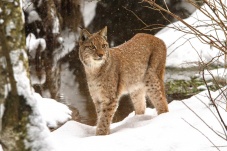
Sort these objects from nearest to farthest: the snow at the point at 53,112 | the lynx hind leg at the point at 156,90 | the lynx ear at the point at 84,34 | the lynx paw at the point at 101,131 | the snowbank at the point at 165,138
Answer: the snowbank at the point at 165,138
the lynx paw at the point at 101,131
the lynx ear at the point at 84,34
the lynx hind leg at the point at 156,90
the snow at the point at 53,112

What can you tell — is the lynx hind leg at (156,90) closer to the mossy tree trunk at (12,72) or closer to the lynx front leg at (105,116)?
the lynx front leg at (105,116)

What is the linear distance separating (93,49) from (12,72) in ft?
9.89

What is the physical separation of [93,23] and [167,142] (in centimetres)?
1151

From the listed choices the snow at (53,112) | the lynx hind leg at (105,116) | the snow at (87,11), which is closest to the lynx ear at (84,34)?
the lynx hind leg at (105,116)

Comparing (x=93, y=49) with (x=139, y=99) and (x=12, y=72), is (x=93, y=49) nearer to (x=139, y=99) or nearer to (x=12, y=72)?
(x=139, y=99)

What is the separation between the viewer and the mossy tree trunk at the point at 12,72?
3.40 m

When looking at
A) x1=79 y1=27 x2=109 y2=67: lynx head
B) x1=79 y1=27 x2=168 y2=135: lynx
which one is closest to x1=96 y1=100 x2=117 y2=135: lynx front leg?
x1=79 y1=27 x2=168 y2=135: lynx

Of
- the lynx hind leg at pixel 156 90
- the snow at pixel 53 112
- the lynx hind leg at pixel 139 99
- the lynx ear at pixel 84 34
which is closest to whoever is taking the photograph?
the lynx ear at pixel 84 34

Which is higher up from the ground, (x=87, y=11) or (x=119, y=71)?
(x=87, y=11)

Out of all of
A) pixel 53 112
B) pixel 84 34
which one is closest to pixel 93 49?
pixel 84 34

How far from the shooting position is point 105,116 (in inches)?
254

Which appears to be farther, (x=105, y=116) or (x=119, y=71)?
(x=119, y=71)

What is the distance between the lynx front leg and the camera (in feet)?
20.9

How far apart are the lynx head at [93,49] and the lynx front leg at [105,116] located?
0.53 meters
